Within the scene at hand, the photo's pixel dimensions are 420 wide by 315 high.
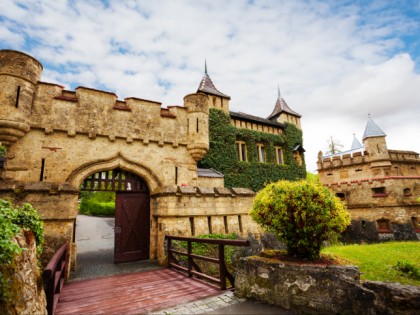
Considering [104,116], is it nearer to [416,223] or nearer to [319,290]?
[319,290]

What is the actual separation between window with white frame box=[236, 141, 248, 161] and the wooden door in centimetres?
1089

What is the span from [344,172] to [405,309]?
2731cm

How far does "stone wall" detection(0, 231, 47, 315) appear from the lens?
2.67 metres

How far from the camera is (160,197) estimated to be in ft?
29.2

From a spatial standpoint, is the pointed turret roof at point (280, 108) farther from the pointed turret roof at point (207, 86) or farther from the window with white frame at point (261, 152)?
the pointed turret roof at point (207, 86)

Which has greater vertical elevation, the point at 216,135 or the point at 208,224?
the point at 216,135

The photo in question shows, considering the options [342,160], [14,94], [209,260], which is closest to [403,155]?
[342,160]

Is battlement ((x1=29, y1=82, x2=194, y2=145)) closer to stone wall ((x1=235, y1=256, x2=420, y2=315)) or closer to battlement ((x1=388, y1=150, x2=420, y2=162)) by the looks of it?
stone wall ((x1=235, y1=256, x2=420, y2=315))

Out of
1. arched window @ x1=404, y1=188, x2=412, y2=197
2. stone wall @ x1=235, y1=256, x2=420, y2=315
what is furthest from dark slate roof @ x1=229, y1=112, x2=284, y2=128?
stone wall @ x1=235, y1=256, x2=420, y2=315

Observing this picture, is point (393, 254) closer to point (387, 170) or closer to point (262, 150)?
point (262, 150)

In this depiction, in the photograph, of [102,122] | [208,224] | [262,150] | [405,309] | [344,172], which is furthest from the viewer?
[344,172]

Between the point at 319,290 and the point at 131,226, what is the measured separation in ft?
24.4

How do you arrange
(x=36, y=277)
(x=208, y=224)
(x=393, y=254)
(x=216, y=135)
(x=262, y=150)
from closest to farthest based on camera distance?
(x=36, y=277), (x=208, y=224), (x=393, y=254), (x=216, y=135), (x=262, y=150)

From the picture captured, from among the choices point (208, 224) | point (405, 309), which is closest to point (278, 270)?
point (405, 309)
